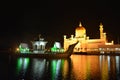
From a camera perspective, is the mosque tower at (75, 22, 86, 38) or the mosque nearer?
the mosque

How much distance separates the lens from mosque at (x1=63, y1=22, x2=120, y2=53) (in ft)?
301

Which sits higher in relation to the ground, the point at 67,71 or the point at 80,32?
the point at 80,32

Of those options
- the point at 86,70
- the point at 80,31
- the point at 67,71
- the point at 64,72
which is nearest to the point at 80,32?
the point at 80,31

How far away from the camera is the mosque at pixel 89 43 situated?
9188 centimetres

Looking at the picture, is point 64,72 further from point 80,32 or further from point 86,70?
point 80,32

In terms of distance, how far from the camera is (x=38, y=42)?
7106 cm

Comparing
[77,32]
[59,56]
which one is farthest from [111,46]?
[59,56]

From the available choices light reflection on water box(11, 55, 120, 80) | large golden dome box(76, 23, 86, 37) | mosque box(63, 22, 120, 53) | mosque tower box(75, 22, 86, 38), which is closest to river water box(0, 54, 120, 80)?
light reflection on water box(11, 55, 120, 80)

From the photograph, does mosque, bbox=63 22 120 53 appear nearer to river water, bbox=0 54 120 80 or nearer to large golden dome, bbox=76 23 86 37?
large golden dome, bbox=76 23 86 37

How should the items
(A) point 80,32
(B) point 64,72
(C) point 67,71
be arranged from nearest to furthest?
(B) point 64,72 < (C) point 67,71 < (A) point 80,32

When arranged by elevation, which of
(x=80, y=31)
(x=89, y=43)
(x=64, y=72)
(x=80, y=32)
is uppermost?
(x=80, y=31)

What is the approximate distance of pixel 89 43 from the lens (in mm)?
97938

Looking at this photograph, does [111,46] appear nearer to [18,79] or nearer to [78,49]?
[78,49]

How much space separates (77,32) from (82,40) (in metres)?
4.98
